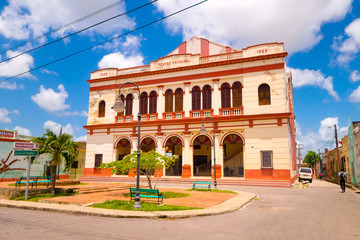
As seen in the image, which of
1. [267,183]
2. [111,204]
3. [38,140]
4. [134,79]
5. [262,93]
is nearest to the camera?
[111,204]

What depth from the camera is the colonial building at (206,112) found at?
80.0ft

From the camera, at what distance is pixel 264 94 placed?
25312mm

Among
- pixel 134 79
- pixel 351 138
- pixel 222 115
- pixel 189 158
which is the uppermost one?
pixel 134 79

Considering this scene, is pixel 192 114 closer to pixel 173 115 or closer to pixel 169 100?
pixel 173 115

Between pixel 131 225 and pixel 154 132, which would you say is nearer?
pixel 131 225

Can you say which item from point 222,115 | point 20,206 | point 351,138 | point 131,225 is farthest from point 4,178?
point 351,138

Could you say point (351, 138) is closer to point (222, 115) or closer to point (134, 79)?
point (222, 115)

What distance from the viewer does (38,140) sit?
15.1 meters

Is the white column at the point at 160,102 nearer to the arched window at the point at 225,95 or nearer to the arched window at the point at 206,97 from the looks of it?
the arched window at the point at 206,97

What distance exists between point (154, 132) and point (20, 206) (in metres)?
17.7

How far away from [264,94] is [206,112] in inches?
232

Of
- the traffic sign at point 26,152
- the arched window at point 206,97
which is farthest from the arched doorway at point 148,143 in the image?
the traffic sign at point 26,152

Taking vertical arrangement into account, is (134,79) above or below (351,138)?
above

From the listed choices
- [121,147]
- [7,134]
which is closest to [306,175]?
[121,147]
